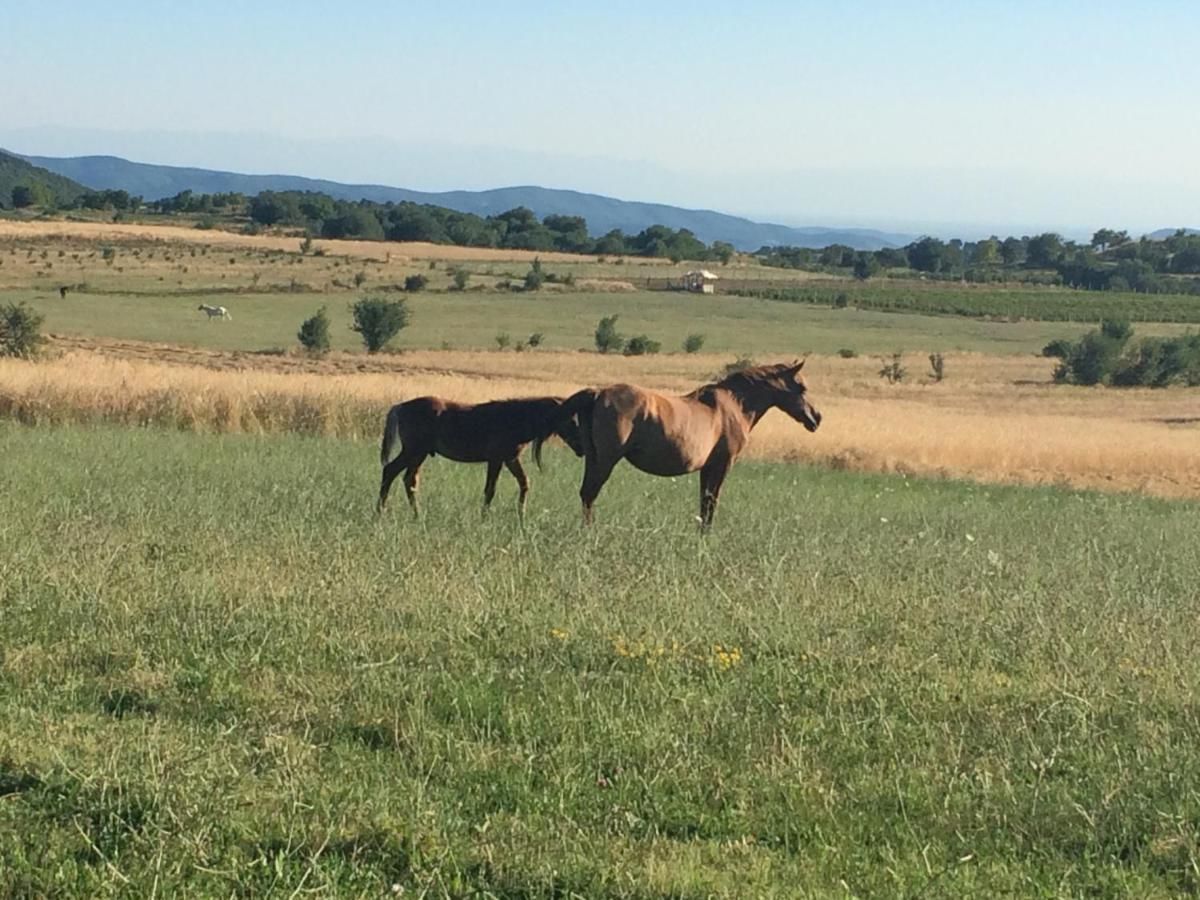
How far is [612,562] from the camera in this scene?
9656 millimetres

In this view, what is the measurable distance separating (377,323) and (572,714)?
1986 inches

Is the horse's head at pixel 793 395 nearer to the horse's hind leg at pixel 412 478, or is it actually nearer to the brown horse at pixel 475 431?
the brown horse at pixel 475 431

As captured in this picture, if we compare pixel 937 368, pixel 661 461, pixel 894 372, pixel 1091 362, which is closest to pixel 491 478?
pixel 661 461

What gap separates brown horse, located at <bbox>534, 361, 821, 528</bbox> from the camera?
534 inches

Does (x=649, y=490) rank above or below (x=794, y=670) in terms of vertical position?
below

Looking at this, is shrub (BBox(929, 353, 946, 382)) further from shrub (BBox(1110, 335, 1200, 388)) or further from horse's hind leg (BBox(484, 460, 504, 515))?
horse's hind leg (BBox(484, 460, 504, 515))

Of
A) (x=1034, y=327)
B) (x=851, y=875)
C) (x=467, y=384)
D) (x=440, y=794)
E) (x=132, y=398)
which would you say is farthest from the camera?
(x=1034, y=327)

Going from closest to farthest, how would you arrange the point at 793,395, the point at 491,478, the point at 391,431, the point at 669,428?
the point at 669,428 < the point at 491,478 < the point at 391,431 < the point at 793,395

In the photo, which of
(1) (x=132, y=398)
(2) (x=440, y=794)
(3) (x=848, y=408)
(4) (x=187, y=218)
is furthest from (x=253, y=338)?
(4) (x=187, y=218)

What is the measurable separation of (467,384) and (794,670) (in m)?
29.8

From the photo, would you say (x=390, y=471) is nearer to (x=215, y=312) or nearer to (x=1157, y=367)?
(x=215, y=312)

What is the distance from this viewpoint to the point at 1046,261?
6211 inches

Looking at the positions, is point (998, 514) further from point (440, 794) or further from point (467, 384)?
point (467, 384)

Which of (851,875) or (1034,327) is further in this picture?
(1034,327)
